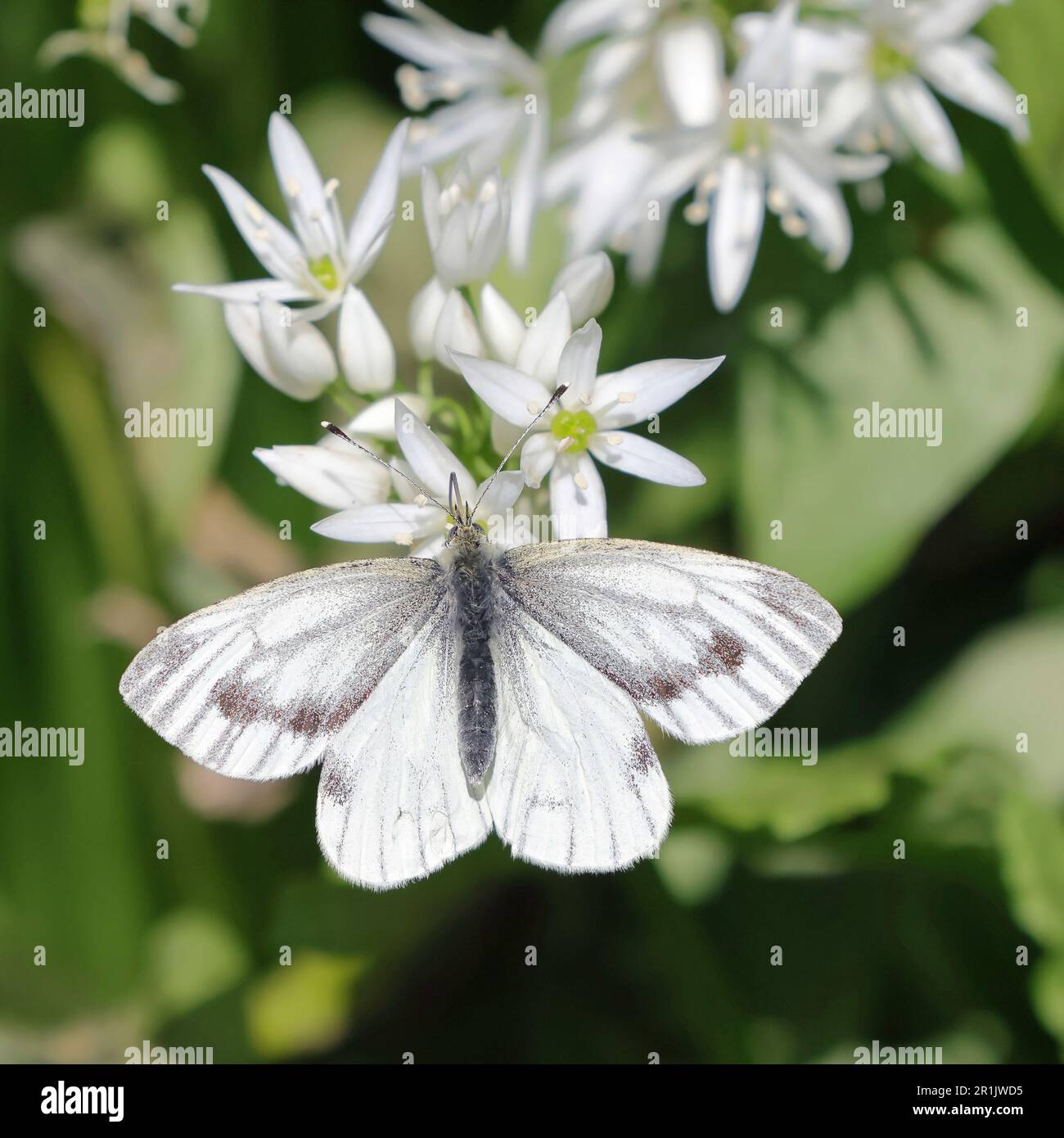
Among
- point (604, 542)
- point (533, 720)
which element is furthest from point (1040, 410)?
point (533, 720)

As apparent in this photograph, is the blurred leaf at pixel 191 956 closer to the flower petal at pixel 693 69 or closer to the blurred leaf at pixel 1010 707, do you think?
the blurred leaf at pixel 1010 707

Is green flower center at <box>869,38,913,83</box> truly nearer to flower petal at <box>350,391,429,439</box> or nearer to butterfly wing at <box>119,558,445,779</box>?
flower petal at <box>350,391,429,439</box>

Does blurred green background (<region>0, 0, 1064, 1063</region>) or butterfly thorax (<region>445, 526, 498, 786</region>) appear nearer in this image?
butterfly thorax (<region>445, 526, 498, 786</region>)

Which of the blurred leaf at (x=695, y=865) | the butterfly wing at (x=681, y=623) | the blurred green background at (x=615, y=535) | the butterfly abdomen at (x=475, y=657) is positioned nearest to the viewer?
the butterfly wing at (x=681, y=623)

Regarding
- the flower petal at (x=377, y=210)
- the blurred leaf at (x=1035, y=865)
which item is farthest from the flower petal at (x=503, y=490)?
the blurred leaf at (x=1035, y=865)

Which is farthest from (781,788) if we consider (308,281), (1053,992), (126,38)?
(126,38)

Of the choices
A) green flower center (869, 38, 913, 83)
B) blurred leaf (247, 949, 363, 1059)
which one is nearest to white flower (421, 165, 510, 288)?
green flower center (869, 38, 913, 83)
